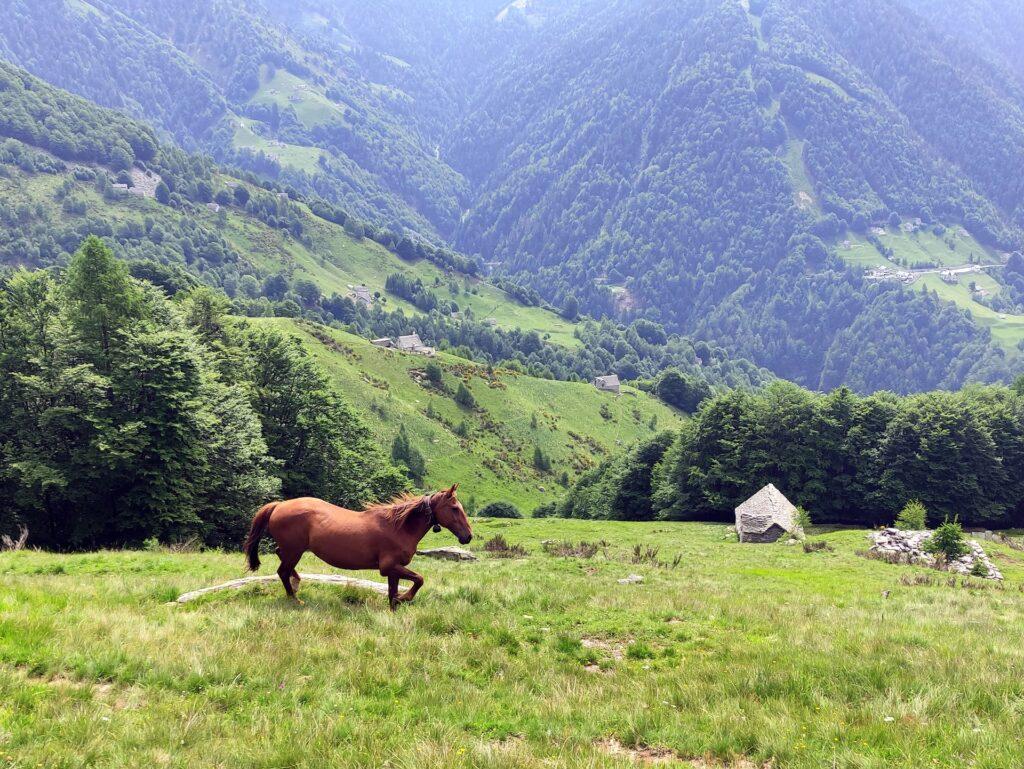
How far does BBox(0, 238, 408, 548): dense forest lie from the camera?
32.1m

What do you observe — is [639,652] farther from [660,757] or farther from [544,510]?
[544,510]

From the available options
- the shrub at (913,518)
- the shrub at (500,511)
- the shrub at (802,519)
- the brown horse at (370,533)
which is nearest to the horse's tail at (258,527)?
the brown horse at (370,533)

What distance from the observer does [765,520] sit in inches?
2249

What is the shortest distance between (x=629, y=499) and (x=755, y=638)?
267ft

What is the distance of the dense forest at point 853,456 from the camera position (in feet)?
239

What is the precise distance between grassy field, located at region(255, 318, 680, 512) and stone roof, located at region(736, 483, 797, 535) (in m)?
61.8

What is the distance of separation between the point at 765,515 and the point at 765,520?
62 centimetres

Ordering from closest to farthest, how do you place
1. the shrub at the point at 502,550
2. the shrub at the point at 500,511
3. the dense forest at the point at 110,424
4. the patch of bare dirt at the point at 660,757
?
the patch of bare dirt at the point at 660,757
the dense forest at the point at 110,424
the shrub at the point at 502,550
the shrub at the point at 500,511

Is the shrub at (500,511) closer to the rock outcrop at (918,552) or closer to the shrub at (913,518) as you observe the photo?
the shrub at (913,518)

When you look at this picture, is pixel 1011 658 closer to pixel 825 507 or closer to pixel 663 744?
pixel 663 744

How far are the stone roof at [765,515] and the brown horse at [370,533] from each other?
5002 centimetres

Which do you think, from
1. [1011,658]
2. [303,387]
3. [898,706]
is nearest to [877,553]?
[1011,658]

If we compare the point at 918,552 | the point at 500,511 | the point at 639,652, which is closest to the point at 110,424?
the point at 639,652

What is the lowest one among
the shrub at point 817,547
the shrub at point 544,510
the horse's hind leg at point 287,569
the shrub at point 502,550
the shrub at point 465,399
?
the shrub at point 544,510
